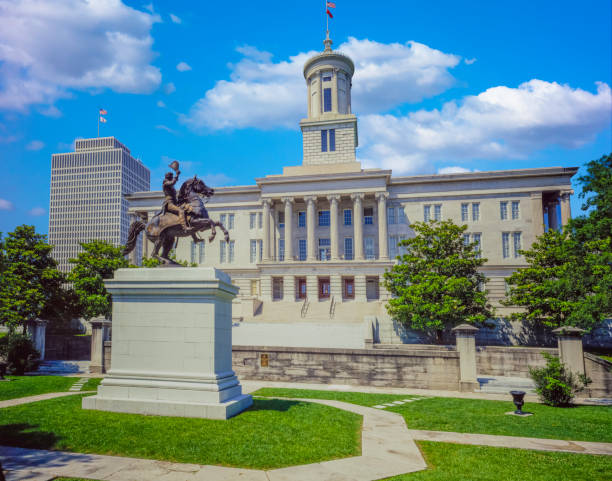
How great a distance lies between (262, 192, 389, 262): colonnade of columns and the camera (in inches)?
2028

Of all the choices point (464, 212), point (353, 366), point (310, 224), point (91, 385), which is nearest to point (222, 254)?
point (310, 224)

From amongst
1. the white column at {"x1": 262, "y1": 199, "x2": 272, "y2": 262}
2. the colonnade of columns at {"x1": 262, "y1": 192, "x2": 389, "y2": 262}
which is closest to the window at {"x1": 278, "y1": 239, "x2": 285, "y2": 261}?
the colonnade of columns at {"x1": 262, "y1": 192, "x2": 389, "y2": 262}

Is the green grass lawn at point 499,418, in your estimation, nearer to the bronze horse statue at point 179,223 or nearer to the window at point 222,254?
the bronze horse statue at point 179,223

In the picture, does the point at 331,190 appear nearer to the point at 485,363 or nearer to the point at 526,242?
the point at 526,242

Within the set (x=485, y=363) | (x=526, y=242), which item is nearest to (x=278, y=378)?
(x=485, y=363)

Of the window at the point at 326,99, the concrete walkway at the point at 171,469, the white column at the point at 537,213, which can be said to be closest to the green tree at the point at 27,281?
the concrete walkway at the point at 171,469

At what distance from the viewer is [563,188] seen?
50.2 metres

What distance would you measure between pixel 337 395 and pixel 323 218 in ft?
128

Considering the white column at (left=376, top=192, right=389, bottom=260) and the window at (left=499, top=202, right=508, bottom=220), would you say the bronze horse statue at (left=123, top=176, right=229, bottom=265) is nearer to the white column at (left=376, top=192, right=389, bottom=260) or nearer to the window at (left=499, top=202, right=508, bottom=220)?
the white column at (left=376, top=192, right=389, bottom=260)

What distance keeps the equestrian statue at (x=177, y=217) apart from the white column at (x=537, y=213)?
4767 centimetres

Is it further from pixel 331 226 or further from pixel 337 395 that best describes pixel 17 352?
pixel 331 226

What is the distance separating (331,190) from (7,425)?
45367 mm

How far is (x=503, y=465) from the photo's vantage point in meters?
8.80

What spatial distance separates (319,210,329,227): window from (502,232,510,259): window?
70.2ft
